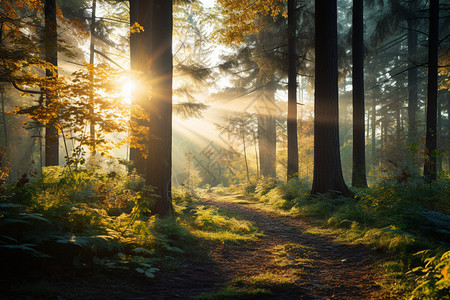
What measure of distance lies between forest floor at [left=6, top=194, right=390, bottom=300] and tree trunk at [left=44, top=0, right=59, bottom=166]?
9.78ft

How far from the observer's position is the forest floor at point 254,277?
110 inches

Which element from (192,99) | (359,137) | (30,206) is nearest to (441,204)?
(359,137)

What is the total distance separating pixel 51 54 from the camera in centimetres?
695

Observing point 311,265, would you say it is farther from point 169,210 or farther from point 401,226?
point 169,210

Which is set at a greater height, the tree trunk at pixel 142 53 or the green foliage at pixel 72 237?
the tree trunk at pixel 142 53

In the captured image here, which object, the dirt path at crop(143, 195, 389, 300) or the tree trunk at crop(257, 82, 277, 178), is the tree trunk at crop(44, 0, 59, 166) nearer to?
the dirt path at crop(143, 195, 389, 300)

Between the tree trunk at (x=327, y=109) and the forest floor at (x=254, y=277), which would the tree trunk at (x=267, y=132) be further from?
the forest floor at (x=254, y=277)

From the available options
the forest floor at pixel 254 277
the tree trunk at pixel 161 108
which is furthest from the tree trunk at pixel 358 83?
the tree trunk at pixel 161 108

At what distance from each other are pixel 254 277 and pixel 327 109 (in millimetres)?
6502

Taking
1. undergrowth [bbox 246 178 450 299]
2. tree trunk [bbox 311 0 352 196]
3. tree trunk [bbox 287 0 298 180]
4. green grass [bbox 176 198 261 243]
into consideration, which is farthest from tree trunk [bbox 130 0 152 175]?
tree trunk [bbox 287 0 298 180]

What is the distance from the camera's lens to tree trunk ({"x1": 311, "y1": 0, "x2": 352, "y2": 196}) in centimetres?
841

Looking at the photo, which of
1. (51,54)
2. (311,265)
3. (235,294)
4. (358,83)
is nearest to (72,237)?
(235,294)

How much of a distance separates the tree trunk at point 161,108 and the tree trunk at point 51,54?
1998mm

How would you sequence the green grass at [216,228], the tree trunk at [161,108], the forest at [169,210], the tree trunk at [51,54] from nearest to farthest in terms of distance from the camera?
the forest at [169,210] < the green grass at [216,228] < the tree trunk at [51,54] < the tree trunk at [161,108]
